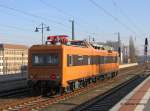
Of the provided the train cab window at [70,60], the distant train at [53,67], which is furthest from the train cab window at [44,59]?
the train cab window at [70,60]

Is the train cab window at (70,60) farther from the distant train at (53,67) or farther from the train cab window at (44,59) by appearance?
the train cab window at (44,59)

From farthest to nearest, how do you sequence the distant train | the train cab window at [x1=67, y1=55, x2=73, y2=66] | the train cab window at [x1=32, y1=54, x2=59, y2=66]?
the train cab window at [x1=67, y1=55, x2=73, y2=66] < the train cab window at [x1=32, y1=54, x2=59, y2=66] < the distant train

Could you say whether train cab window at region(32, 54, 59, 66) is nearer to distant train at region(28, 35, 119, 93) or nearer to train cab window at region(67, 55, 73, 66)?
distant train at region(28, 35, 119, 93)

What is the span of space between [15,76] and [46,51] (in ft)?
54.4

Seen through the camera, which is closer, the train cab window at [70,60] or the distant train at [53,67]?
the distant train at [53,67]

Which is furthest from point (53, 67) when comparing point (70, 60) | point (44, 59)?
point (70, 60)

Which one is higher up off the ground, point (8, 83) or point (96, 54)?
point (96, 54)

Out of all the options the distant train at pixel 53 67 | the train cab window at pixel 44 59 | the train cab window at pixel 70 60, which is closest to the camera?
the distant train at pixel 53 67

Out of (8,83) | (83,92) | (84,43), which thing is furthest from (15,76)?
(83,92)

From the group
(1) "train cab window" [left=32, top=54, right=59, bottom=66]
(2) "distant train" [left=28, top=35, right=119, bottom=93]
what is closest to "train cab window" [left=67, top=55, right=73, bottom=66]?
(2) "distant train" [left=28, top=35, right=119, bottom=93]

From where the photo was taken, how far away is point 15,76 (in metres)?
41.5

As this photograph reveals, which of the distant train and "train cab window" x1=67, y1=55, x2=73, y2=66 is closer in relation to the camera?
the distant train

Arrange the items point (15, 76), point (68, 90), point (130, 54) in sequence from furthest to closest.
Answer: point (130, 54) < point (15, 76) < point (68, 90)

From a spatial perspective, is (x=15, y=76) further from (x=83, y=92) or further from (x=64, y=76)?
(x=64, y=76)
